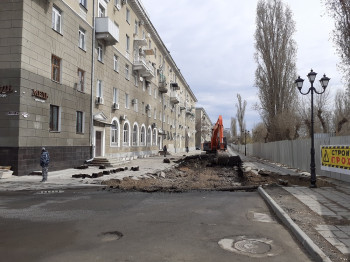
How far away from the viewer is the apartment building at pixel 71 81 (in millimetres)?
14703

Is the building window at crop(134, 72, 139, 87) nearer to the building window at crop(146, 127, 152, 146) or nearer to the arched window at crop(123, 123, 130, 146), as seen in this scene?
the arched window at crop(123, 123, 130, 146)

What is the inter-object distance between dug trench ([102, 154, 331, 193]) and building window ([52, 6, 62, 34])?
1013cm

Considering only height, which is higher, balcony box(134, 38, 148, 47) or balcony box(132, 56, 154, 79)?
balcony box(134, 38, 148, 47)

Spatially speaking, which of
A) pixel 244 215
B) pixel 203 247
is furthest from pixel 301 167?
pixel 203 247

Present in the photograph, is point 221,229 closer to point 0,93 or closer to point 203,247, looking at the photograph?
point 203,247

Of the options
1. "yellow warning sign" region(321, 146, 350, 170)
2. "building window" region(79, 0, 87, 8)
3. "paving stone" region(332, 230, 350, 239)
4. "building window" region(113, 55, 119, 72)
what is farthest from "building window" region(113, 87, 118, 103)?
"paving stone" region(332, 230, 350, 239)

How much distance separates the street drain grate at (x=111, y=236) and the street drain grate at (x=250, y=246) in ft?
5.87

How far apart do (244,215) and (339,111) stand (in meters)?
34.3

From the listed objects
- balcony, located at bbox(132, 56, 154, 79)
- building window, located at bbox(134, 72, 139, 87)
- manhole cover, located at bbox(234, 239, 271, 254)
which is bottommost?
manhole cover, located at bbox(234, 239, 271, 254)

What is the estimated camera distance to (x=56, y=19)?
17.9 metres

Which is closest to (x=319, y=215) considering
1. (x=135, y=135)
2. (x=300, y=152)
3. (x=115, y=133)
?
(x=300, y=152)

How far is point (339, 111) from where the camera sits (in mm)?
36188

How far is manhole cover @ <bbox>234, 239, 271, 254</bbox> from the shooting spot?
15.6 feet

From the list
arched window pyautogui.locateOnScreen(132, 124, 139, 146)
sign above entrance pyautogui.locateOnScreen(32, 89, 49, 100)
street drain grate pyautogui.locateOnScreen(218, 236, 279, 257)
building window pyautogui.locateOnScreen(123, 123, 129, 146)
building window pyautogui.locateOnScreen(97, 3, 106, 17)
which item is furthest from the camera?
arched window pyautogui.locateOnScreen(132, 124, 139, 146)
